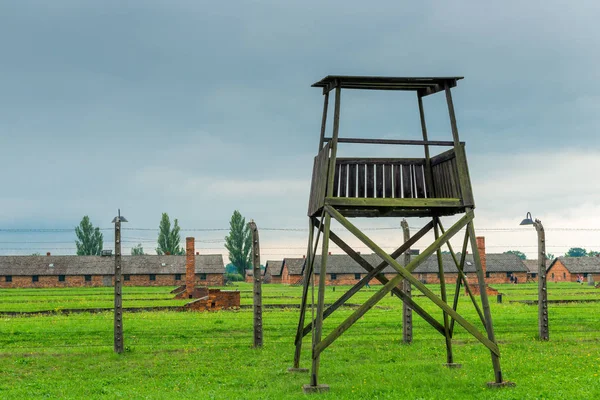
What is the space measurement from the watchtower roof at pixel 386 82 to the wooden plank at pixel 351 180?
5.57 ft

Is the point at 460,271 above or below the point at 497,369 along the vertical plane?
above

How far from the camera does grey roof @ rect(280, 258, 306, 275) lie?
90062 mm

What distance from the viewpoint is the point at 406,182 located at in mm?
13914

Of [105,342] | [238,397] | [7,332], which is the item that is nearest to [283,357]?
[238,397]

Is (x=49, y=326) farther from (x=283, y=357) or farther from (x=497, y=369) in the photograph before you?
(x=497, y=369)

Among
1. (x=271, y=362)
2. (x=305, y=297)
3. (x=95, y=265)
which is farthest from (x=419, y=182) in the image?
(x=95, y=265)

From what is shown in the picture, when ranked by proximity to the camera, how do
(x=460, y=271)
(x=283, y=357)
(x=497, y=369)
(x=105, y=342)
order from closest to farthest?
(x=497, y=369), (x=460, y=271), (x=283, y=357), (x=105, y=342)

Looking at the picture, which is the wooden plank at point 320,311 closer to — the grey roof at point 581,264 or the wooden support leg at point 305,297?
the wooden support leg at point 305,297

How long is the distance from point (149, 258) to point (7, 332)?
6435 cm

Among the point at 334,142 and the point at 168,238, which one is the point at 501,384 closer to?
the point at 334,142

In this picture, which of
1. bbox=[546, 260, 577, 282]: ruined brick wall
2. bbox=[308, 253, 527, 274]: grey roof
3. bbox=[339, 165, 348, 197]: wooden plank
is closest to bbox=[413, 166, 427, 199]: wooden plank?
bbox=[339, 165, 348, 197]: wooden plank

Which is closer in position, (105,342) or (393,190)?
(393,190)

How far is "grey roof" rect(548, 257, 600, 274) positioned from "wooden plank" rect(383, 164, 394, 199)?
96.4 metres

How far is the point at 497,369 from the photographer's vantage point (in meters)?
11.8
